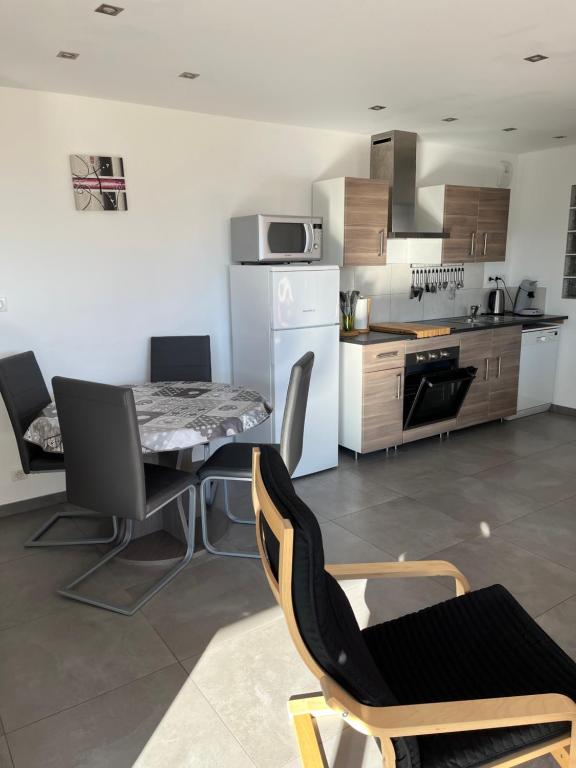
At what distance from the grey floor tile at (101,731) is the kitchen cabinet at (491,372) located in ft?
11.5

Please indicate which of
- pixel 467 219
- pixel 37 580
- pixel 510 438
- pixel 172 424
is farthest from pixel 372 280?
pixel 37 580

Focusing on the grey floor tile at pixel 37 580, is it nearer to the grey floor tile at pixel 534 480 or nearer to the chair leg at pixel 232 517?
the chair leg at pixel 232 517

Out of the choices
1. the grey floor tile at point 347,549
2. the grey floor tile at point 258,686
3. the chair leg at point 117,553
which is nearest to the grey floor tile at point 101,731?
the grey floor tile at point 258,686

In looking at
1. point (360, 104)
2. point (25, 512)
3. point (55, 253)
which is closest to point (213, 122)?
point (360, 104)

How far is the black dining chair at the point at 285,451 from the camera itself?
269 centimetres

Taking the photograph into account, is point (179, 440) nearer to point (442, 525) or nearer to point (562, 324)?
point (442, 525)

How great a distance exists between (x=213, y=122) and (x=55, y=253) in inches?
54.8

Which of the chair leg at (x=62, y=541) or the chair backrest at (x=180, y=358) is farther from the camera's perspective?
the chair backrest at (x=180, y=358)

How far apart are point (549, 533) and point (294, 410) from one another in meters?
1.64

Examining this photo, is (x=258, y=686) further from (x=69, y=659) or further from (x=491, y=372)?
(x=491, y=372)

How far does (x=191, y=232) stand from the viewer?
151 inches

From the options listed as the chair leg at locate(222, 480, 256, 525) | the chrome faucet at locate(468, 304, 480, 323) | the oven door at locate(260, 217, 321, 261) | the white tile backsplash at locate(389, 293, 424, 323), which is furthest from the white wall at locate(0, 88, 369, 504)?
the chrome faucet at locate(468, 304, 480, 323)

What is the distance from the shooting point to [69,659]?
2.18 metres

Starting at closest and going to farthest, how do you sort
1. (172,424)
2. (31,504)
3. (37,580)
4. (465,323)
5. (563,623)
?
(563,623), (172,424), (37,580), (31,504), (465,323)
